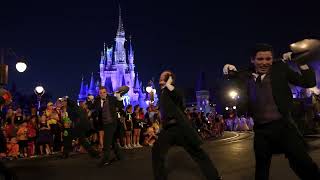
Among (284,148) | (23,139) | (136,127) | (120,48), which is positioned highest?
(120,48)

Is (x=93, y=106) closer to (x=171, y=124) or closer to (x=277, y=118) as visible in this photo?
(x=171, y=124)

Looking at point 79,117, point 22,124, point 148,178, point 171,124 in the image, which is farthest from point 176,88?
point 22,124

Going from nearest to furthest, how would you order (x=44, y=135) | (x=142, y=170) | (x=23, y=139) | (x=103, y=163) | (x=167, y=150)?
(x=167, y=150)
(x=142, y=170)
(x=103, y=163)
(x=23, y=139)
(x=44, y=135)

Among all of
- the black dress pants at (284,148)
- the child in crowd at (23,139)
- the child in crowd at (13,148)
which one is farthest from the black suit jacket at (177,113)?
the child in crowd at (23,139)

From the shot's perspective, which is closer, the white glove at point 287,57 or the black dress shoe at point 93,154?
the white glove at point 287,57

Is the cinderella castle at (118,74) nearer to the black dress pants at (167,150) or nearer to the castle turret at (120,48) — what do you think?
the castle turret at (120,48)

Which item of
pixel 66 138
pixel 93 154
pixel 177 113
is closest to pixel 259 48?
pixel 177 113

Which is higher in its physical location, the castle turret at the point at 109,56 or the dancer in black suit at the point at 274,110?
the castle turret at the point at 109,56

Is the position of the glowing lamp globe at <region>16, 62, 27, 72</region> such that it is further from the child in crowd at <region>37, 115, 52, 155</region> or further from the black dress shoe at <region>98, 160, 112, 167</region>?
the black dress shoe at <region>98, 160, 112, 167</region>

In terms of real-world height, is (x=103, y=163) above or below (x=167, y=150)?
below

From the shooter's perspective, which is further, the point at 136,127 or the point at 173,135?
the point at 136,127

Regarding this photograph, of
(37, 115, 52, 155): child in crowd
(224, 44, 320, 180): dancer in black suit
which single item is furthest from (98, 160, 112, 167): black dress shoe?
(224, 44, 320, 180): dancer in black suit

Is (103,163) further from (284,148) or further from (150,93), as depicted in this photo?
(150,93)

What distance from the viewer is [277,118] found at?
192 inches
